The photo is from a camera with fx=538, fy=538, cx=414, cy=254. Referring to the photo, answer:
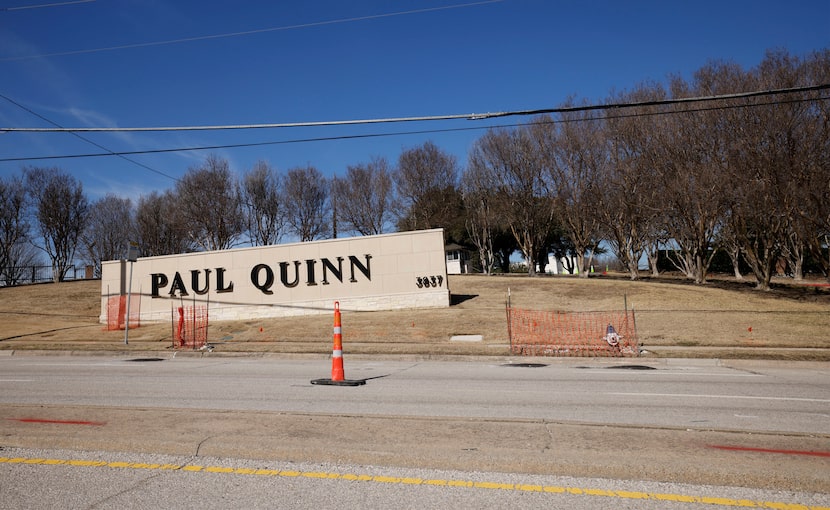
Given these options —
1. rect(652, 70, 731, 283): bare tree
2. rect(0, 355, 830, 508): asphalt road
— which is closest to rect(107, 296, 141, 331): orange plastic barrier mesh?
rect(0, 355, 830, 508): asphalt road

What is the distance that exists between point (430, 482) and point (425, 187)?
1931 inches

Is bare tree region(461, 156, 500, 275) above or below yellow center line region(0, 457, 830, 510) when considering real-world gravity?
above

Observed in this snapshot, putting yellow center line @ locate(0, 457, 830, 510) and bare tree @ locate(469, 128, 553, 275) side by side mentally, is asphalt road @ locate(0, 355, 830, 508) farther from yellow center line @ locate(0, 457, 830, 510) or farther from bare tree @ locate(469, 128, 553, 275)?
bare tree @ locate(469, 128, 553, 275)

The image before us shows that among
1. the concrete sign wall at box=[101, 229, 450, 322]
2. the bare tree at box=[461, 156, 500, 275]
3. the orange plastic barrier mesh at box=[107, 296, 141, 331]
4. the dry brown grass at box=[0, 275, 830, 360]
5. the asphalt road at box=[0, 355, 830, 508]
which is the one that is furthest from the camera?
the bare tree at box=[461, 156, 500, 275]

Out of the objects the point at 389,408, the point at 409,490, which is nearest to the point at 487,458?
the point at 409,490

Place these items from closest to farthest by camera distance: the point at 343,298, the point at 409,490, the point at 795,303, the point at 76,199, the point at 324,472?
the point at 409,490, the point at 324,472, the point at 795,303, the point at 343,298, the point at 76,199

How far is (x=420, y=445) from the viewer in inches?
209

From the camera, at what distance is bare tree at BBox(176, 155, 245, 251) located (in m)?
50.3

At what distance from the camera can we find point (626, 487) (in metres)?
4.34

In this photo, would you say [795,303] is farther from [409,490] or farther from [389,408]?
[409,490]

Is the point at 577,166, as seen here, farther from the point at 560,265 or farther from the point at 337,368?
the point at 560,265

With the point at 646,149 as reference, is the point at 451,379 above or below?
below

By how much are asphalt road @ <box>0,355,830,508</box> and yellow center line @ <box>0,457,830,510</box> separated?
0.07 feet

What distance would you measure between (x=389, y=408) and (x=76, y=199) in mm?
62003
